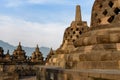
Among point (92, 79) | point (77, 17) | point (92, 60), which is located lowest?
point (92, 79)

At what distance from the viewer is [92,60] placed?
32.2 feet

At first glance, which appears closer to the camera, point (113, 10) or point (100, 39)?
point (100, 39)

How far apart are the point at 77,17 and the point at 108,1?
38.0 feet

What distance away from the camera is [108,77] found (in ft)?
20.4

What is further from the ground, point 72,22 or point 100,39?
point 72,22

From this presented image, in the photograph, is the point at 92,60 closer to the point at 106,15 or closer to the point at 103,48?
the point at 103,48

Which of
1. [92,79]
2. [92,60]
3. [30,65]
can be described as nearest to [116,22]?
[92,60]

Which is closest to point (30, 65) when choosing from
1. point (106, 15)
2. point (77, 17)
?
point (77, 17)

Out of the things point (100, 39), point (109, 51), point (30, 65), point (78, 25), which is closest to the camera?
point (109, 51)

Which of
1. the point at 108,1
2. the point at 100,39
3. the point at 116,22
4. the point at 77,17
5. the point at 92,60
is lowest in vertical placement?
the point at 92,60

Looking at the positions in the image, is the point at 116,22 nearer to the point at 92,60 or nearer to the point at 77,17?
the point at 92,60

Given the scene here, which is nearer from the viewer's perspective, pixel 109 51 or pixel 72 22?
pixel 109 51

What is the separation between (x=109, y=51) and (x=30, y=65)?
3271cm

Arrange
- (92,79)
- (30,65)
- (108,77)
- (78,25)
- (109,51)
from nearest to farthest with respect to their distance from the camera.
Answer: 1. (108,77)
2. (92,79)
3. (109,51)
4. (78,25)
5. (30,65)
